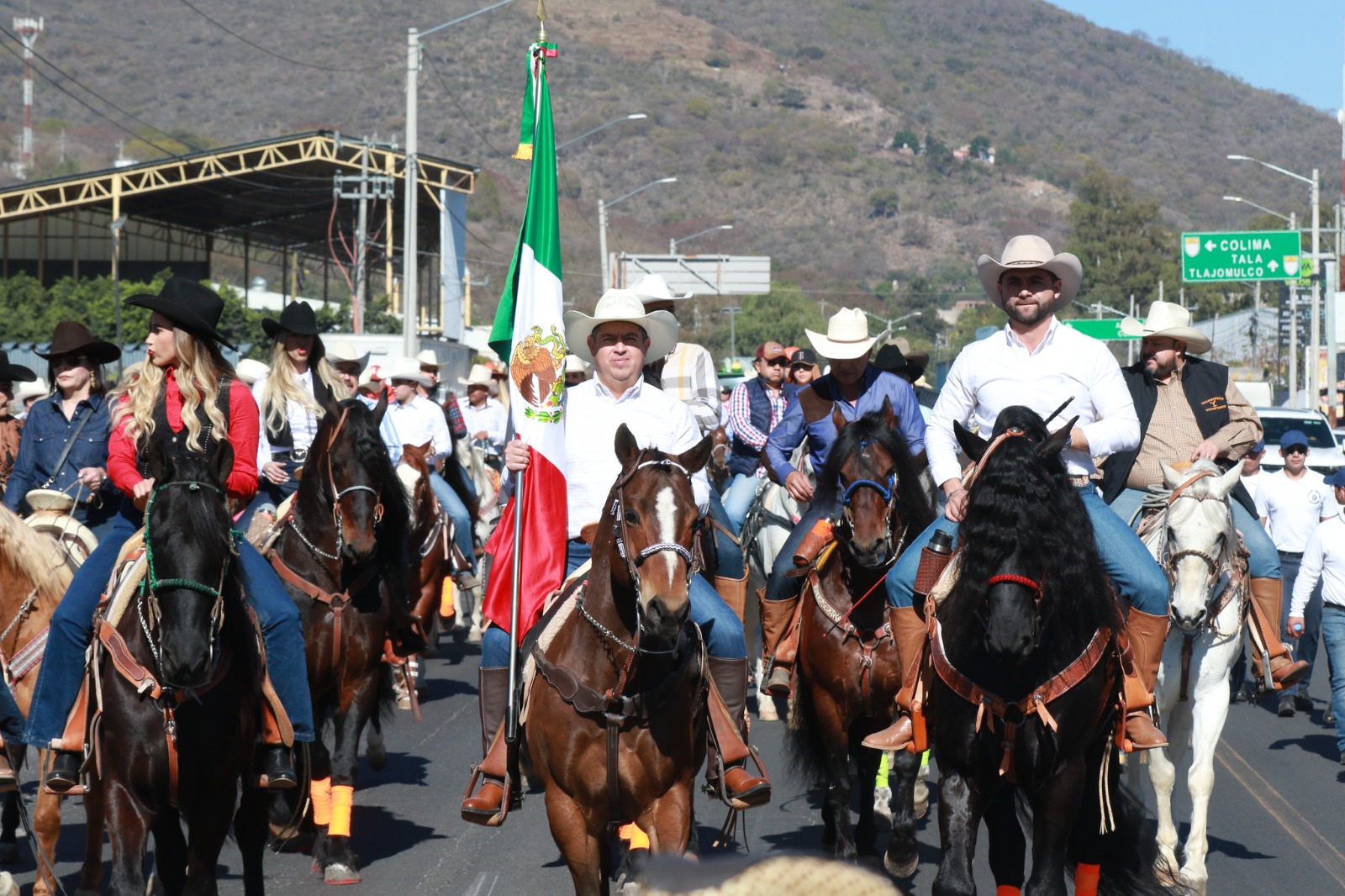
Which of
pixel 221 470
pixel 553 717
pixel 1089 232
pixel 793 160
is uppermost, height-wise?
pixel 793 160

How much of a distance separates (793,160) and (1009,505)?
18540cm

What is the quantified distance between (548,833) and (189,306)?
434cm

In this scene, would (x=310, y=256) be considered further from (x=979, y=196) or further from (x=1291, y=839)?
(x=979, y=196)

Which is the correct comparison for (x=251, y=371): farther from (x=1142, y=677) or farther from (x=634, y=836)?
(x=1142, y=677)

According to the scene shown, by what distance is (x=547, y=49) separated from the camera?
8164 millimetres

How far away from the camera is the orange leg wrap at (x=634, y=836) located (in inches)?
293

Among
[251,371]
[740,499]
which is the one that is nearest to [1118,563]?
[740,499]

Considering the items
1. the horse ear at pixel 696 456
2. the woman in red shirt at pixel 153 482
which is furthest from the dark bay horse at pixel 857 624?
the woman in red shirt at pixel 153 482

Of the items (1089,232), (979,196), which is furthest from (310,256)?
(979,196)

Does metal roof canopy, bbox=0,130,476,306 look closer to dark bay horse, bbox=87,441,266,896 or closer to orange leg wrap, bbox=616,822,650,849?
orange leg wrap, bbox=616,822,650,849

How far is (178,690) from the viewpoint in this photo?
21.7ft

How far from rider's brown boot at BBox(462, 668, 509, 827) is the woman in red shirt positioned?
34.8 inches

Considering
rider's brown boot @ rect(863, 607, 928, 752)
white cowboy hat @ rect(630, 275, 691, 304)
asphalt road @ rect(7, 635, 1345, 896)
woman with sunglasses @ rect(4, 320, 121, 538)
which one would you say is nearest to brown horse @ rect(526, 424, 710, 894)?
asphalt road @ rect(7, 635, 1345, 896)

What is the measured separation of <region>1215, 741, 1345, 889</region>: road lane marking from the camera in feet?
30.8
